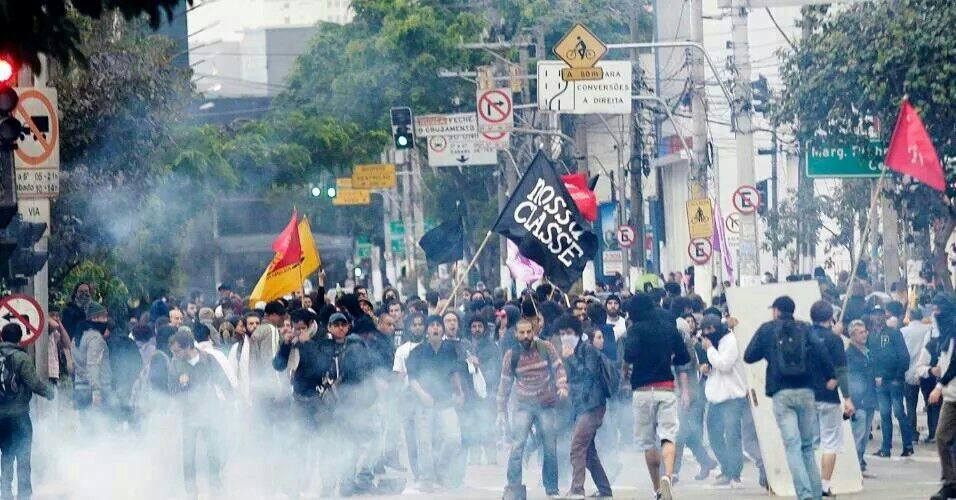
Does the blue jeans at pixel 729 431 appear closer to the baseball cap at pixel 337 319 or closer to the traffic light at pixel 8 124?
the baseball cap at pixel 337 319

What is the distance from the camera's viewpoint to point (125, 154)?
94.6ft

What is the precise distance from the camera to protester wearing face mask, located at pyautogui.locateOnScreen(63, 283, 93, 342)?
23266 mm

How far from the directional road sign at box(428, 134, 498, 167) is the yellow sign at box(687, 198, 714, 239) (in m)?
11.7

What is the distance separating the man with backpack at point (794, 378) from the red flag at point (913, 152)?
12.1 feet

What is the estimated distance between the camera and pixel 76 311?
77.5ft

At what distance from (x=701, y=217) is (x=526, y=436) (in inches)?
643

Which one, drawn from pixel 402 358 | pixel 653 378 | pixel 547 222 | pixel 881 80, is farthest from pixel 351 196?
pixel 653 378

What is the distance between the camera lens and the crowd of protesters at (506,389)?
1568 cm

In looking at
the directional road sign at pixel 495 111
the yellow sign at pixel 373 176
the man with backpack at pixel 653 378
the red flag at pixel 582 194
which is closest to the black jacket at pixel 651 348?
the man with backpack at pixel 653 378

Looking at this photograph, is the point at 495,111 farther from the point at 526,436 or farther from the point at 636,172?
the point at 526,436

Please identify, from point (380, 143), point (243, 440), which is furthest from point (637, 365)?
point (380, 143)

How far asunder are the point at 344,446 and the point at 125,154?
12156 millimetres

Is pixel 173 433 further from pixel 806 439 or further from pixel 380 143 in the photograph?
pixel 380 143

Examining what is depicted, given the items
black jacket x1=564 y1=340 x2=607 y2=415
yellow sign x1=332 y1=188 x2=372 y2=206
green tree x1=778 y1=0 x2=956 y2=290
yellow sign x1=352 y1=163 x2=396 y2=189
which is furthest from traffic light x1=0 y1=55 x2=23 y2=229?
yellow sign x1=332 y1=188 x2=372 y2=206
